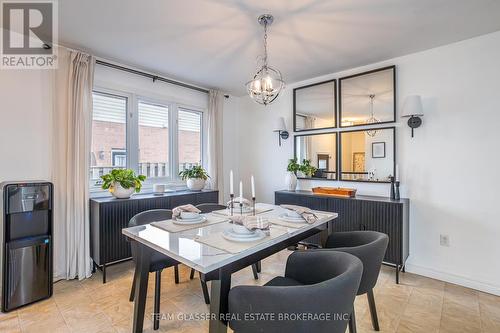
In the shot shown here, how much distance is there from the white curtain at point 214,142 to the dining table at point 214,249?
6.52 ft

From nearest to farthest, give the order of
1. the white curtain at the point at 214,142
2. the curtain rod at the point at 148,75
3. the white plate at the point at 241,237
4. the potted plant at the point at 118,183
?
the white plate at the point at 241,237, the potted plant at the point at 118,183, the curtain rod at the point at 148,75, the white curtain at the point at 214,142

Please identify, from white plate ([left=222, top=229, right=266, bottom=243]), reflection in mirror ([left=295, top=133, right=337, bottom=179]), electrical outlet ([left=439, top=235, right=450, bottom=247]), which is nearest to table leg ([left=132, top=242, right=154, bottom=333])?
white plate ([left=222, top=229, right=266, bottom=243])

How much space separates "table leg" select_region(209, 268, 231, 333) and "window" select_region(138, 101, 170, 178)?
2.57 m

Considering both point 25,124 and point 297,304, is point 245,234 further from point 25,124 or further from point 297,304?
point 25,124

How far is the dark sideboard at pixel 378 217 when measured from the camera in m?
2.62

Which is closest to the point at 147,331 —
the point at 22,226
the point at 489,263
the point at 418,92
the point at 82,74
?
the point at 22,226

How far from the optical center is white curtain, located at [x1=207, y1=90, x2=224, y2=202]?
160 inches

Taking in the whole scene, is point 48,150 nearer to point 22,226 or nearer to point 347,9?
point 22,226

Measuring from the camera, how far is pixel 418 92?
2869mm

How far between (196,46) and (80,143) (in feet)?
5.31

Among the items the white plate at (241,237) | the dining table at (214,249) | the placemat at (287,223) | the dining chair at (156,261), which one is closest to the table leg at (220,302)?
the dining table at (214,249)

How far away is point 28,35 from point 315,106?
340 centimetres

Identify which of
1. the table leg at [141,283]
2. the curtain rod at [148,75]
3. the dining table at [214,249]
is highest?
the curtain rod at [148,75]

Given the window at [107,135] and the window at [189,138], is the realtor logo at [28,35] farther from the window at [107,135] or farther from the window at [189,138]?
the window at [189,138]
